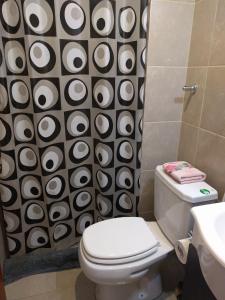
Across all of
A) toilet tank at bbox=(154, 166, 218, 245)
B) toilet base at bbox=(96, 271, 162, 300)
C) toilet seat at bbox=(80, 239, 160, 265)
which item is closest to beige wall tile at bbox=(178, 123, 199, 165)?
toilet tank at bbox=(154, 166, 218, 245)

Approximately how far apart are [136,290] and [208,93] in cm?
115

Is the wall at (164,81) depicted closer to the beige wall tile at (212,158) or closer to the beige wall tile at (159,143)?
the beige wall tile at (159,143)

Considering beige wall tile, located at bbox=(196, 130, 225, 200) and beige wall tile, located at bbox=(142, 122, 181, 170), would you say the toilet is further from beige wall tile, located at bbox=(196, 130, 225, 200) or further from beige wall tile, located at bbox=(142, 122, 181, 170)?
beige wall tile, located at bbox=(142, 122, 181, 170)

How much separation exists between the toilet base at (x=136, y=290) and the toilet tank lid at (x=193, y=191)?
55cm

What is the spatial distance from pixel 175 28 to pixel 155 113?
18.5 inches

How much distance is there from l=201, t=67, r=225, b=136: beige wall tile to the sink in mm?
451

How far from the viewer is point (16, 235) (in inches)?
59.4

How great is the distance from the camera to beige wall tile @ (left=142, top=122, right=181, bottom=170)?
1.41m

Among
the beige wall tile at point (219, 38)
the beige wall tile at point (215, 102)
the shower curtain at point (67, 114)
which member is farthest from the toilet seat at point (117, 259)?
the beige wall tile at point (219, 38)

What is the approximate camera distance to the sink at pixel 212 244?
63 cm

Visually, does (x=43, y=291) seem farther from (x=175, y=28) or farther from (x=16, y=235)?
(x=175, y=28)

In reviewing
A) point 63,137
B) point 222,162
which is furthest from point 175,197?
point 63,137

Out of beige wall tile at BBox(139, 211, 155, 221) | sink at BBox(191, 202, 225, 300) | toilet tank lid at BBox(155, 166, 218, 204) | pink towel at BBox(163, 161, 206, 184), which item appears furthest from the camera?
beige wall tile at BBox(139, 211, 155, 221)

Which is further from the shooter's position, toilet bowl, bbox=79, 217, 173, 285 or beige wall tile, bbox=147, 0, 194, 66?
beige wall tile, bbox=147, 0, 194, 66
